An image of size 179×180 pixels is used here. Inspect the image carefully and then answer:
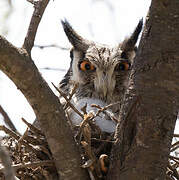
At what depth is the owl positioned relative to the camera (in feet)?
8.65

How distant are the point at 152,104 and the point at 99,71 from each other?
1.09 metres

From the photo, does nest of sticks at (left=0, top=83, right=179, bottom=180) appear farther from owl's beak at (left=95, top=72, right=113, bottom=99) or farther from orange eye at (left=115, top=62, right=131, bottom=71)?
orange eye at (left=115, top=62, right=131, bottom=71)

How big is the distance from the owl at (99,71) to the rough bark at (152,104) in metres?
0.89

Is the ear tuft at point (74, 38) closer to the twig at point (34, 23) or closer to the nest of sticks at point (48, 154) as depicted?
the nest of sticks at point (48, 154)

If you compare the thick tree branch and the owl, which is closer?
the thick tree branch

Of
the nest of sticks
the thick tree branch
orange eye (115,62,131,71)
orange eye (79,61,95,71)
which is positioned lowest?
the nest of sticks

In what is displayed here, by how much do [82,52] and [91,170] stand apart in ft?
4.50

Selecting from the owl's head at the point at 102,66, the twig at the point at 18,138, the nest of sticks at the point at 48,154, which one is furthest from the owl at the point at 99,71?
the twig at the point at 18,138

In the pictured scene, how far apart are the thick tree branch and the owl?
0.96 m

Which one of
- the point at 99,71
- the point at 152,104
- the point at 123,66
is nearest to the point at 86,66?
the point at 99,71

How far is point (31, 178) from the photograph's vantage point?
179cm

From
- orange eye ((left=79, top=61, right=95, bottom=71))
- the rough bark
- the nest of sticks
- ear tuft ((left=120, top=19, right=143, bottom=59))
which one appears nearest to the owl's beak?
orange eye ((left=79, top=61, right=95, bottom=71))

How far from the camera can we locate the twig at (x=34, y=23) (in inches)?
63.5

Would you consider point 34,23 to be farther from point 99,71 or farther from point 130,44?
point 130,44
